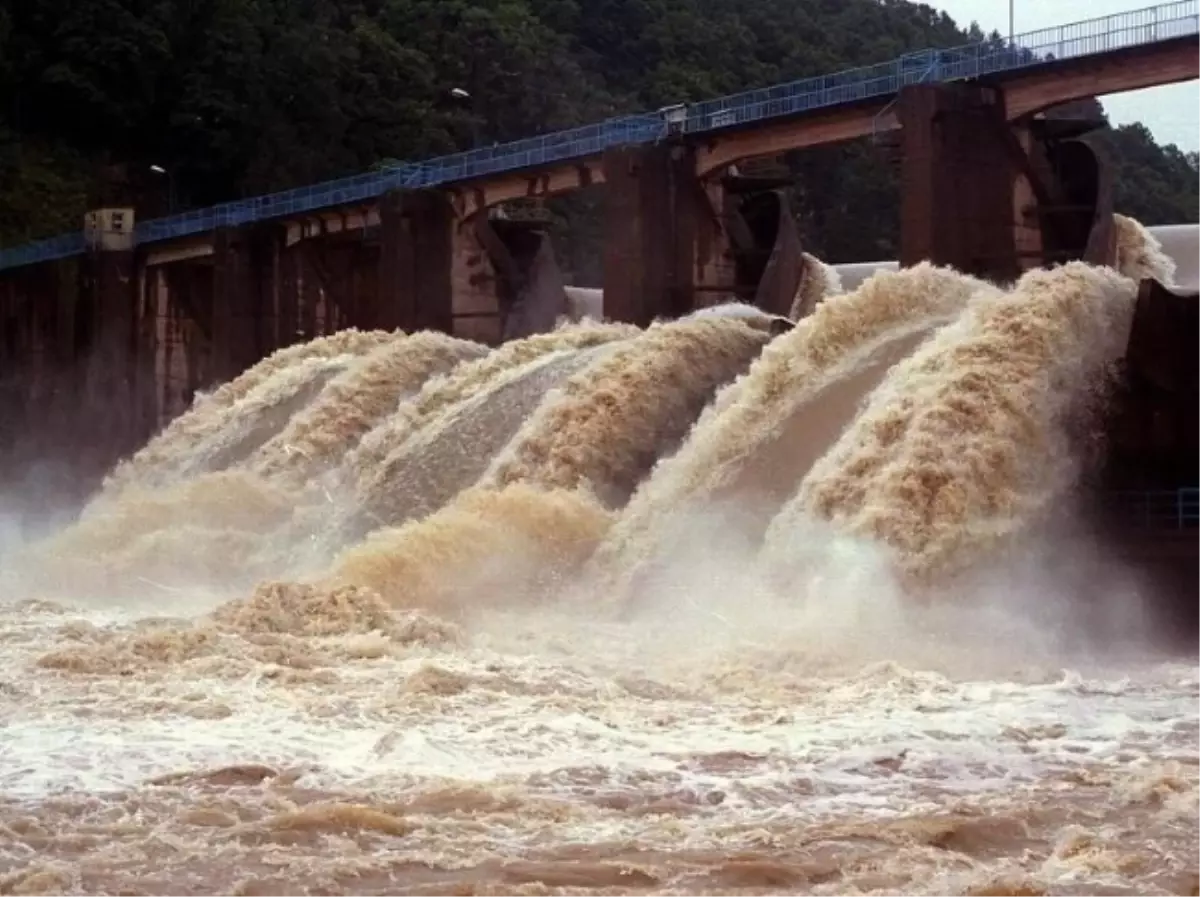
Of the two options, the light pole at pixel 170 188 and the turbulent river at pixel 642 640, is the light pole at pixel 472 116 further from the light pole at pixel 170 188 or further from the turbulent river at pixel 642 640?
Answer: the turbulent river at pixel 642 640

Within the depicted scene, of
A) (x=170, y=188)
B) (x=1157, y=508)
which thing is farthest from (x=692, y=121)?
(x=170, y=188)

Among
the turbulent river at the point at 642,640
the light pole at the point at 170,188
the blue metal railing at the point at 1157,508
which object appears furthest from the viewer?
the light pole at the point at 170,188

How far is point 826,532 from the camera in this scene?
13977 millimetres

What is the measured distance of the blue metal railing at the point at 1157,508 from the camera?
1451 cm

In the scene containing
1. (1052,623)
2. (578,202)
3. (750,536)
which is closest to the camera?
(1052,623)

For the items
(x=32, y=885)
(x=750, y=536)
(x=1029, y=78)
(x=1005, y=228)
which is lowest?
(x=32, y=885)

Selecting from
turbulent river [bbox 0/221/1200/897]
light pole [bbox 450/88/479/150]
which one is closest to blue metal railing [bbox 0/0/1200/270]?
turbulent river [bbox 0/221/1200/897]

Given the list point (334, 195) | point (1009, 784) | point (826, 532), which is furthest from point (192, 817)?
point (334, 195)

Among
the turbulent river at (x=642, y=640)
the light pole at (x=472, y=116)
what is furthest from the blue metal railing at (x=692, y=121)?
the light pole at (x=472, y=116)

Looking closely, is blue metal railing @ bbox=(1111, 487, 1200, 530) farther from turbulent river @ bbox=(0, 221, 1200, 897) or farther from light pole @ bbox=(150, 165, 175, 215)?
light pole @ bbox=(150, 165, 175, 215)

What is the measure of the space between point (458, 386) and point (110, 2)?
103ft

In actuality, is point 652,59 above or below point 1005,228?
above

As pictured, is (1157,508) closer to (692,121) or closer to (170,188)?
(692,121)

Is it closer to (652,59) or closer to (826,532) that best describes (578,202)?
(652,59)
